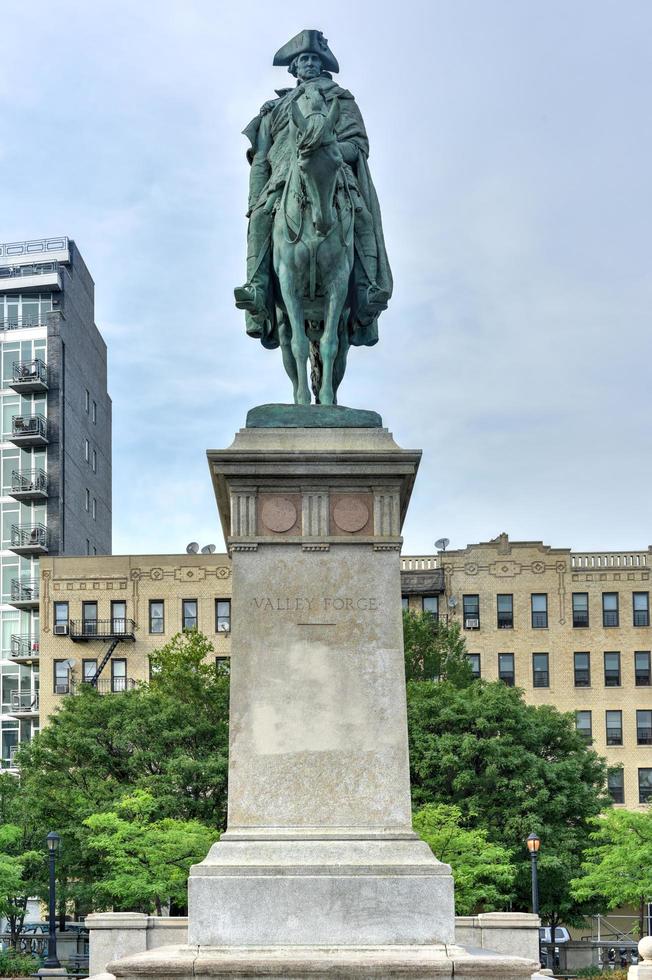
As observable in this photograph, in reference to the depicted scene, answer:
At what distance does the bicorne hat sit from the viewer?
17.5 meters

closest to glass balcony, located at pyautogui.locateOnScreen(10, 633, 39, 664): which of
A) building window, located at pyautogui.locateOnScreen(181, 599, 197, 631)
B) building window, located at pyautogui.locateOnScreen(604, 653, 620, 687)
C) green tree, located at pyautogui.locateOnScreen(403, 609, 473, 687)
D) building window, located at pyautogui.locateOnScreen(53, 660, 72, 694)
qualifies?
building window, located at pyautogui.locateOnScreen(53, 660, 72, 694)

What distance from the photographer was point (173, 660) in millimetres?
60844

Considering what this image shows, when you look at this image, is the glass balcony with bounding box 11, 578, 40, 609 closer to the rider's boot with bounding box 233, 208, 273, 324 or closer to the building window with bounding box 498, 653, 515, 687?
the building window with bounding box 498, 653, 515, 687

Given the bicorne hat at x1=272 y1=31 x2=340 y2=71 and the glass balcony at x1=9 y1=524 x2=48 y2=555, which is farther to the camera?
the glass balcony at x1=9 y1=524 x2=48 y2=555

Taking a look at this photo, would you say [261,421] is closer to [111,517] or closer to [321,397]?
[321,397]

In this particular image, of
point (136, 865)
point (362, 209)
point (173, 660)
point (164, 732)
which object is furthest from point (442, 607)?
point (362, 209)

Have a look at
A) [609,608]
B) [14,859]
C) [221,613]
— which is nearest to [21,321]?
[221,613]

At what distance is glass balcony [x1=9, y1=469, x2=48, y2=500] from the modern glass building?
59 mm

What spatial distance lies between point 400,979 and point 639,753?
70891mm

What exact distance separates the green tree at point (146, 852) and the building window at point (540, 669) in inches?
1434

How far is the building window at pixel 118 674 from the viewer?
266 ft

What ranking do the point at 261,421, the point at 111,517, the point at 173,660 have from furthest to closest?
the point at 111,517 < the point at 173,660 < the point at 261,421

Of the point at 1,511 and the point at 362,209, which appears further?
the point at 1,511

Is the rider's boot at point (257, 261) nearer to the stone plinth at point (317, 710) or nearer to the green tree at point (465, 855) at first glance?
the stone plinth at point (317, 710)
